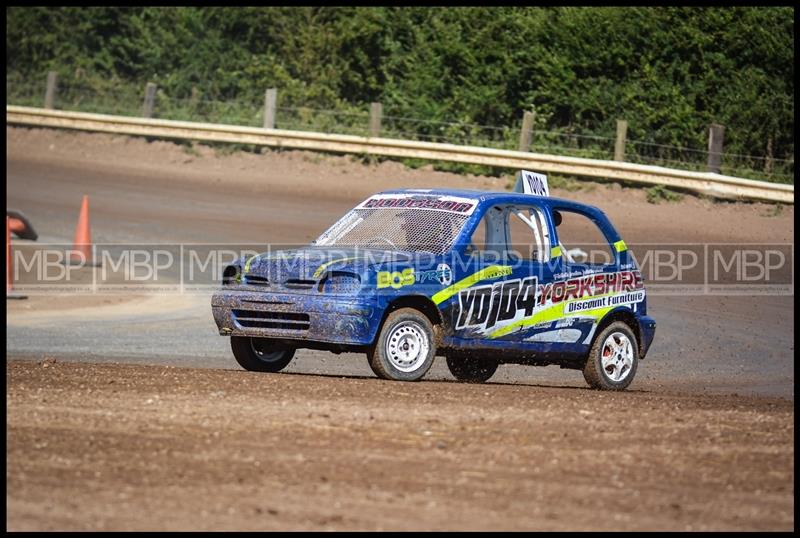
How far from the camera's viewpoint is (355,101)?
32125 mm

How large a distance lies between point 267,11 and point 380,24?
3964mm

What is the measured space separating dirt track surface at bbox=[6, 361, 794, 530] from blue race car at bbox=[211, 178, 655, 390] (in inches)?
21.2

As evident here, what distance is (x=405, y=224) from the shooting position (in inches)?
476

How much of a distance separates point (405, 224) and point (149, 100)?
2025 cm

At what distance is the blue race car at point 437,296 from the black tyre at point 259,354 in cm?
1

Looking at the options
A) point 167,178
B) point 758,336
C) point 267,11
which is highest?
point 267,11

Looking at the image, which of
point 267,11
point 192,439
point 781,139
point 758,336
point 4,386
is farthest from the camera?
point 267,11

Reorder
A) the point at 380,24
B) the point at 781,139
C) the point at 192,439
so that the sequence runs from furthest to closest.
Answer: the point at 380,24, the point at 781,139, the point at 192,439

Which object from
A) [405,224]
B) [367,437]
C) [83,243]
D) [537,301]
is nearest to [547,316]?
[537,301]

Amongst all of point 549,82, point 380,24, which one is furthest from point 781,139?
point 380,24

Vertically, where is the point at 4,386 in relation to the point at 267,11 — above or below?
below

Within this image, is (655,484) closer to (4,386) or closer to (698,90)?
(4,386)

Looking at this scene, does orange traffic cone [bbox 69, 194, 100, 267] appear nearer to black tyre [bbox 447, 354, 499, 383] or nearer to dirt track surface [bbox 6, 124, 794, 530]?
dirt track surface [bbox 6, 124, 794, 530]

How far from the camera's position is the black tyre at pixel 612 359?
41.4 feet
